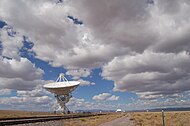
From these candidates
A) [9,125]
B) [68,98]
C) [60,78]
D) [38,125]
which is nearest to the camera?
[9,125]

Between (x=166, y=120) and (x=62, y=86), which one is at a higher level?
(x=62, y=86)

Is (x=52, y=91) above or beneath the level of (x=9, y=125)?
above

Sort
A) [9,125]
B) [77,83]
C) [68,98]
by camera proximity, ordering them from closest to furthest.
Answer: [9,125] → [77,83] → [68,98]

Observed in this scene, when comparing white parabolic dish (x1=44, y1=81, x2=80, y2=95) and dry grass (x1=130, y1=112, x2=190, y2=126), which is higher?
white parabolic dish (x1=44, y1=81, x2=80, y2=95)

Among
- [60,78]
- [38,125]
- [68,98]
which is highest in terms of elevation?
[60,78]

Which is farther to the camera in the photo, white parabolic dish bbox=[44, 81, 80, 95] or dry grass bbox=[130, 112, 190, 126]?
white parabolic dish bbox=[44, 81, 80, 95]

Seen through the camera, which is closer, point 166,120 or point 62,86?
point 166,120

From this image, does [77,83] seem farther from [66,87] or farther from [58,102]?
[58,102]

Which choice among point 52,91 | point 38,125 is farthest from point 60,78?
point 38,125

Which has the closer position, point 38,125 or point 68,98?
point 38,125

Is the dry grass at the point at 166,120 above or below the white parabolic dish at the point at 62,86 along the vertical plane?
below

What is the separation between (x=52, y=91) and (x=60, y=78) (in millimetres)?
21515

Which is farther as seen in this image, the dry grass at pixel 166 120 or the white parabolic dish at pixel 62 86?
the white parabolic dish at pixel 62 86

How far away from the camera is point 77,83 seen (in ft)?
292
